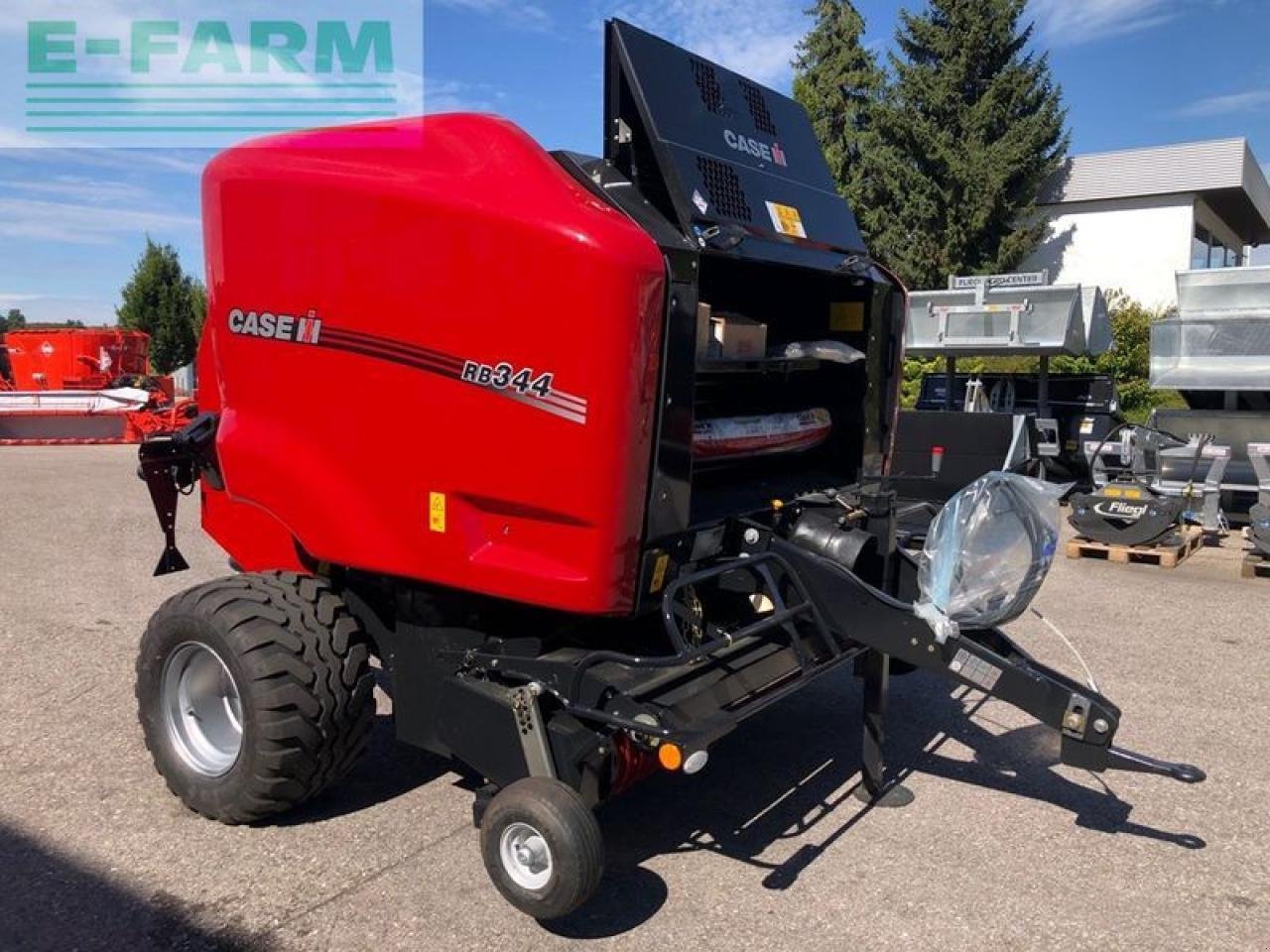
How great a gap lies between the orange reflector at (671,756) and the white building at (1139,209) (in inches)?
1116

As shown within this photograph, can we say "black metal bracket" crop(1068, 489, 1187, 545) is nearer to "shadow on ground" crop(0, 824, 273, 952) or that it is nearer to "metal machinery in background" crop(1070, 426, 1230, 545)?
"metal machinery in background" crop(1070, 426, 1230, 545)

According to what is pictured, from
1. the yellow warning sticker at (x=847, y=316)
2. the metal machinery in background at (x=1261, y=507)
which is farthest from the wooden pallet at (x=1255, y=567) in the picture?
the yellow warning sticker at (x=847, y=316)

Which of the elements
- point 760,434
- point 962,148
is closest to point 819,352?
point 760,434

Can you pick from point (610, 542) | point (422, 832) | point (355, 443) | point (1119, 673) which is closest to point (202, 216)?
point (355, 443)

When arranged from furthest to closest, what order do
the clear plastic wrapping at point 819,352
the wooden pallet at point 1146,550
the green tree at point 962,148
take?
the green tree at point 962,148, the wooden pallet at point 1146,550, the clear plastic wrapping at point 819,352

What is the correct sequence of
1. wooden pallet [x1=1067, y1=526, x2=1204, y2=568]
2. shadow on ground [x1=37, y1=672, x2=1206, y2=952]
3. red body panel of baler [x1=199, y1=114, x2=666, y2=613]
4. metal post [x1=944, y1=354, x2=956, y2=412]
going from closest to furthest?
red body panel of baler [x1=199, y1=114, x2=666, y2=613] → shadow on ground [x1=37, y1=672, x2=1206, y2=952] → wooden pallet [x1=1067, y1=526, x2=1204, y2=568] → metal post [x1=944, y1=354, x2=956, y2=412]

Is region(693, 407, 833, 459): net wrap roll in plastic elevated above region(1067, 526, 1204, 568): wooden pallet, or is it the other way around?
region(693, 407, 833, 459): net wrap roll in plastic

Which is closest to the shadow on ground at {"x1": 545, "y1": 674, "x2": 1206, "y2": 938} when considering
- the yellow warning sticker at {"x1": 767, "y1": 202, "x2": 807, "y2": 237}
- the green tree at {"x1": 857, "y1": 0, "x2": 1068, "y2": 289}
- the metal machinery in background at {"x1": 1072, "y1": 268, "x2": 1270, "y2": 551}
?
the yellow warning sticker at {"x1": 767, "y1": 202, "x2": 807, "y2": 237}

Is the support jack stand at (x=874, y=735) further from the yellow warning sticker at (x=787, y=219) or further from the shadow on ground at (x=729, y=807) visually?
the yellow warning sticker at (x=787, y=219)

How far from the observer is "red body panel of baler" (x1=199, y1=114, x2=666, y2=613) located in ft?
9.54

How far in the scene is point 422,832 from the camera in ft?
11.6

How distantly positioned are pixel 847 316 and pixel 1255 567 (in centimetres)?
524

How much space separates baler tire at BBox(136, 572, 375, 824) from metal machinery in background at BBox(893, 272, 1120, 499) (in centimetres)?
690

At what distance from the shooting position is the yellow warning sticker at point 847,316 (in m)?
4.29
